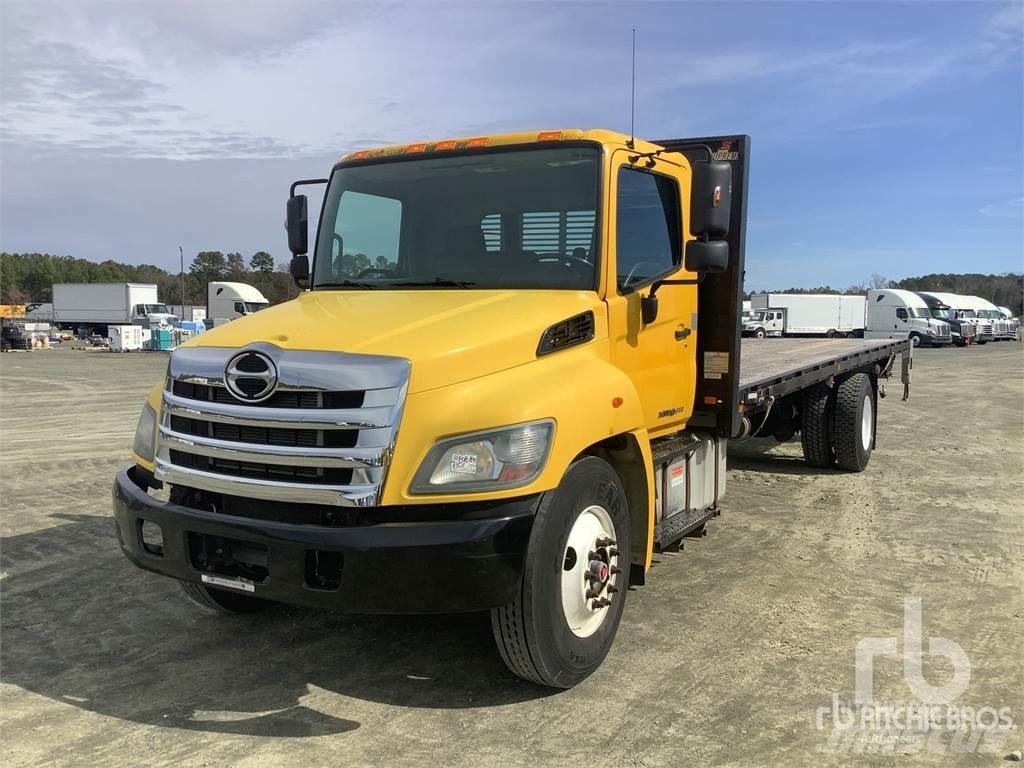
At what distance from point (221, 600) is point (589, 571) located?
2178 mm

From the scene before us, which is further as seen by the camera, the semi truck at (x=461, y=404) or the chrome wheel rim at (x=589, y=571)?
the chrome wheel rim at (x=589, y=571)

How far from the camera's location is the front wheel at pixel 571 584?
330 centimetres

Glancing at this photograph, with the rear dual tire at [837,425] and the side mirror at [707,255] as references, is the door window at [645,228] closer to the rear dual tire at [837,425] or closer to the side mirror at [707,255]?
the side mirror at [707,255]

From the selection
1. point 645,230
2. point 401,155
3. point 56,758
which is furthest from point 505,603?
point 401,155

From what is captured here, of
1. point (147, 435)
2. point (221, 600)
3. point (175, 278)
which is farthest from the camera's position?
point (175, 278)

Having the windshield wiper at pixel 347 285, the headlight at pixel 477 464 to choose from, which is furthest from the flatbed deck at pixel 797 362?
the headlight at pixel 477 464

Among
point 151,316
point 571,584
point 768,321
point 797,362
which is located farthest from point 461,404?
point 151,316

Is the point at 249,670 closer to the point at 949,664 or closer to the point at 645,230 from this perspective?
the point at 645,230

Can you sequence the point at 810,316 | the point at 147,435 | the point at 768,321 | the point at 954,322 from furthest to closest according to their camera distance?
the point at 810,316 → the point at 768,321 → the point at 954,322 → the point at 147,435

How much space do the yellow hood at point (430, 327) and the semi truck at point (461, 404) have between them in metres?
0.01

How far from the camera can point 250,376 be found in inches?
131

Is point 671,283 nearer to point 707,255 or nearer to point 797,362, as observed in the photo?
point 707,255

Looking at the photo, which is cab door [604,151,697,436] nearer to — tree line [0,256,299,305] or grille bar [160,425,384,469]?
grille bar [160,425,384,469]

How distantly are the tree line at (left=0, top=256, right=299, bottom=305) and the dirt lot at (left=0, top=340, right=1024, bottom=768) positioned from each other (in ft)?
294
